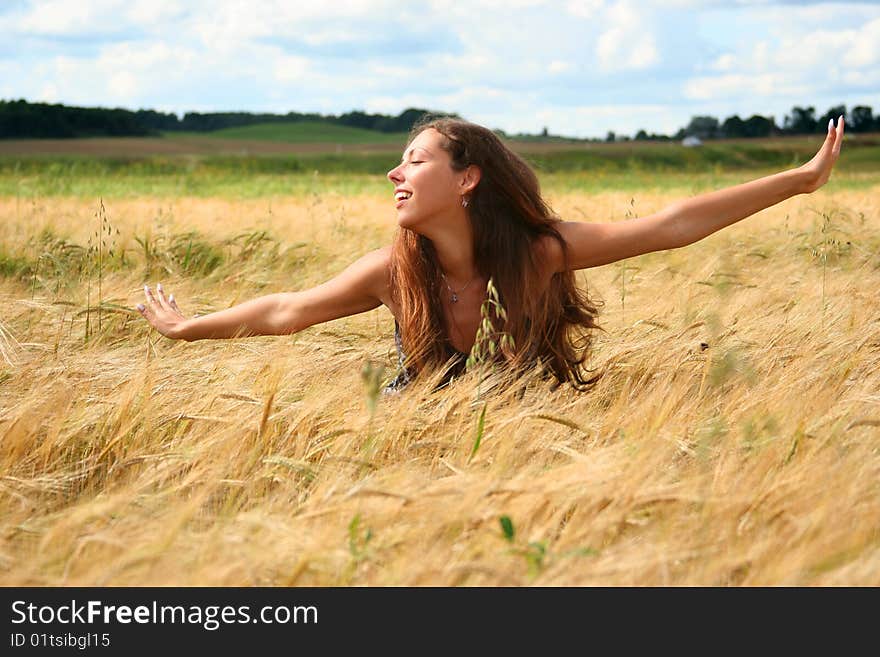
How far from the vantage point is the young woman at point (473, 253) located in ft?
10.2

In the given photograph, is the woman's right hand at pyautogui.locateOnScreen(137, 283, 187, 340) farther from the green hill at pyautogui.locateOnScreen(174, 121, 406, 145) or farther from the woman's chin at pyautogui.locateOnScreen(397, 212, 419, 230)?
the green hill at pyautogui.locateOnScreen(174, 121, 406, 145)

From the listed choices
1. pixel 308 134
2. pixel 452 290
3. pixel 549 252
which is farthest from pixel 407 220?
pixel 308 134

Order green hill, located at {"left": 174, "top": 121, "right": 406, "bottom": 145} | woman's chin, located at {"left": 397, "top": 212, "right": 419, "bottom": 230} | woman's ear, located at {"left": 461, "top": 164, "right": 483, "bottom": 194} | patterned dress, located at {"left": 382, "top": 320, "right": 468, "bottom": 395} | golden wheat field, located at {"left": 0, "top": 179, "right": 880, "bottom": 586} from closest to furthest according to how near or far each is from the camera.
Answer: golden wheat field, located at {"left": 0, "top": 179, "right": 880, "bottom": 586} → woman's chin, located at {"left": 397, "top": 212, "right": 419, "bottom": 230} → woman's ear, located at {"left": 461, "top": 164, "right": 483, "bottom": 194} → patterned dress, located at {"left": 382, "top": 320, "right": 468, "bottom": 395} → green hill, located at {"left": 174, "top": 121, "right": 406, "bottom": 145}

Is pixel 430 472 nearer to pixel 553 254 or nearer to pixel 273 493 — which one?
pixel 273 493

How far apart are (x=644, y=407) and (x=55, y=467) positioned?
1.52 meters

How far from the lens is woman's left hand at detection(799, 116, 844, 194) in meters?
3.15

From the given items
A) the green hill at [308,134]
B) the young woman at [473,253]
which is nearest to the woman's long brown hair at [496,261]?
the young woman at [473,253]

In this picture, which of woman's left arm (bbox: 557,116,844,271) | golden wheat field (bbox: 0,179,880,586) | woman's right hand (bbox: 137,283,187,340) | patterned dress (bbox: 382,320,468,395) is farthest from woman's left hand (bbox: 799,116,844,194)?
woman's right hand (bbox: 137,283,187,340)

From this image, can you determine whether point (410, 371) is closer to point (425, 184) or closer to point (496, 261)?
point (496, 261)

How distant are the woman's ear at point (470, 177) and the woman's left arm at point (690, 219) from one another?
1.03ft

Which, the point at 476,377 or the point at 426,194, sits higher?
the point at 426,194

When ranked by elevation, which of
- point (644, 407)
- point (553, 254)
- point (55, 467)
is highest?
point (553, 254)
